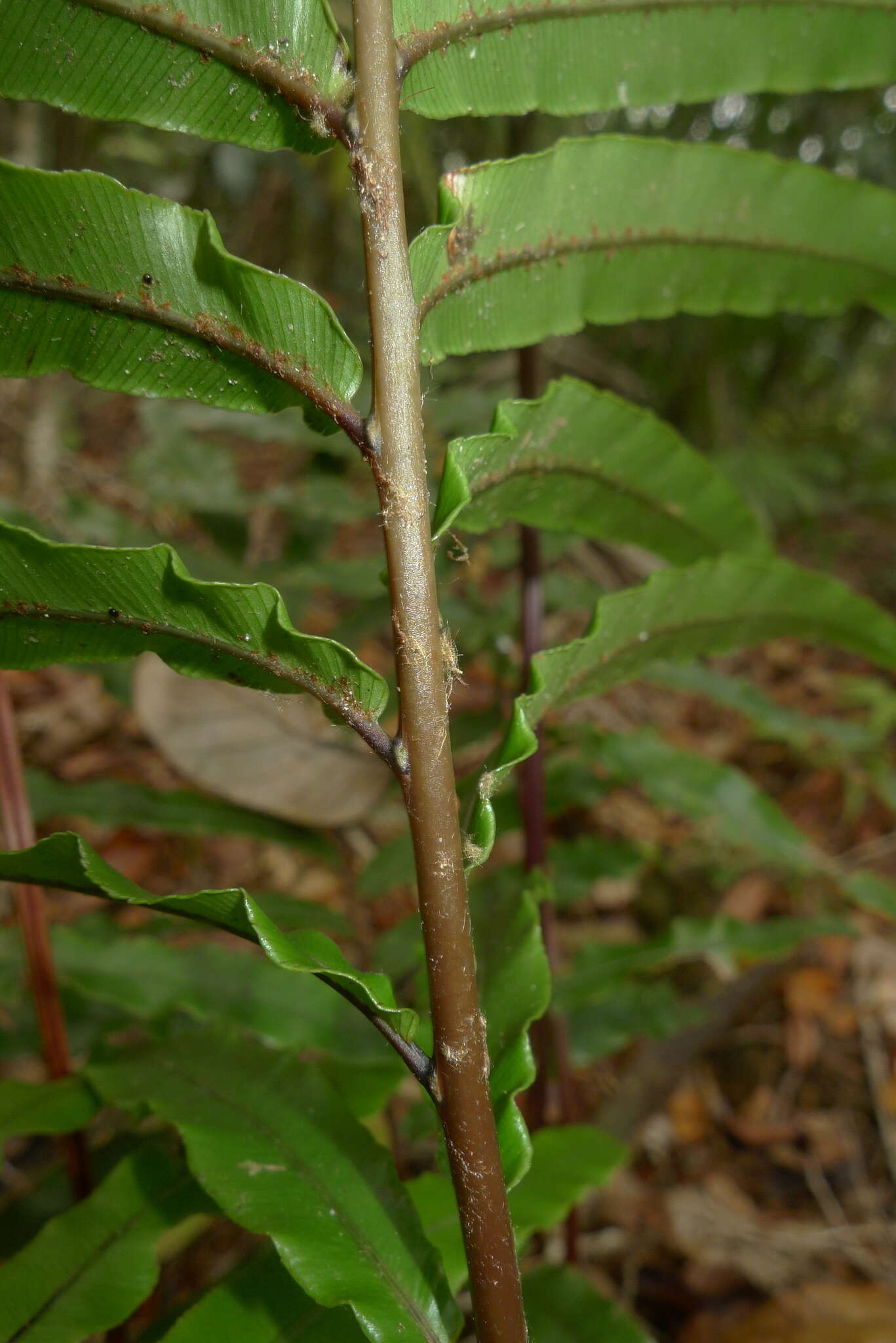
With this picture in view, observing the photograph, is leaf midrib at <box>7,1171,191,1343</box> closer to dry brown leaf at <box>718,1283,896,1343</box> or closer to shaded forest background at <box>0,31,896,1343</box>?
shaded forest background at <box>0,31,896,1343</box>

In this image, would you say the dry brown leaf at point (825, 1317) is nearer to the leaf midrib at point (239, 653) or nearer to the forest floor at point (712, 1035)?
the forest floor at point (712, 1035)

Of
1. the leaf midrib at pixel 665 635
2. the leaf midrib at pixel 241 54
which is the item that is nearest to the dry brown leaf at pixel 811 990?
the leaf midrib at pixel 665 635

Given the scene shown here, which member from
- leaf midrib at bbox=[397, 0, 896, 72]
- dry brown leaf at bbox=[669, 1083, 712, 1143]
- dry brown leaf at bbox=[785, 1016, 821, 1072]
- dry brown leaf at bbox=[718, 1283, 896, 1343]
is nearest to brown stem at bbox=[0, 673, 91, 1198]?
leaf midrib at bbox=[397, 0, 896, 72]

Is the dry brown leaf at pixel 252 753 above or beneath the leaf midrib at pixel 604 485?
beneath

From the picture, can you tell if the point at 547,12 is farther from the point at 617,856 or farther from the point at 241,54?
the point at 617,856

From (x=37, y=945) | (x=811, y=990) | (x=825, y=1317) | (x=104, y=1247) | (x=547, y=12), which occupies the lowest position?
(x=825, y=1317)

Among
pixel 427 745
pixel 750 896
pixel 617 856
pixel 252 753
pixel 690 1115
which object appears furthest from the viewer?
pixel 750 896

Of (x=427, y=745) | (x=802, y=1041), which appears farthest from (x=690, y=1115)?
(x=427, y=745)
